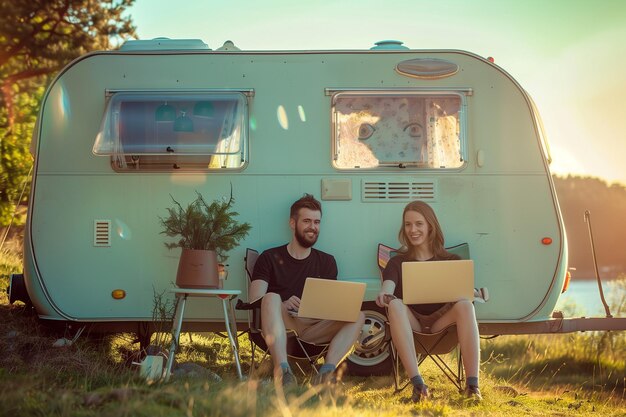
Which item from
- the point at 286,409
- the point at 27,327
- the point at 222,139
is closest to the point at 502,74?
the point at 222,139

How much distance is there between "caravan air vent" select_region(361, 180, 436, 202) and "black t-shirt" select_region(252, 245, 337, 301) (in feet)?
2.03

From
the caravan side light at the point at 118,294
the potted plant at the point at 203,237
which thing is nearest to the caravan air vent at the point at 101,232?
the caravan side light at the point at 118,294

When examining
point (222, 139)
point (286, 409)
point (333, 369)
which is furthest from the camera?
point (222, 139)

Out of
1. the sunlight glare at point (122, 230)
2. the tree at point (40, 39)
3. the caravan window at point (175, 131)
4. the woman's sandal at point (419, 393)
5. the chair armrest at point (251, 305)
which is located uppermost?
the tree at point (40, 39)

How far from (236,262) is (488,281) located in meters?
1.92

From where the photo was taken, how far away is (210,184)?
7215mm

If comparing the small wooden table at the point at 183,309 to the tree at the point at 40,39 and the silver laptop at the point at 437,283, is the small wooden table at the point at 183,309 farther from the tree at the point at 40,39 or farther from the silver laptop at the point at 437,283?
the tree at the point at 40,39

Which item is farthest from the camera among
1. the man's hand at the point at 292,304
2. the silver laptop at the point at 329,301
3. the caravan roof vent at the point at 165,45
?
the caravan roof vent at the point at 165,45

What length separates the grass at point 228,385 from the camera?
439cm

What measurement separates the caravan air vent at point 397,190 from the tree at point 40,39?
9.96m

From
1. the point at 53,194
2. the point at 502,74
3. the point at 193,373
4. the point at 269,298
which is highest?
the point at 502,74

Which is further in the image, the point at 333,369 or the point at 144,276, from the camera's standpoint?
the point at 144,276

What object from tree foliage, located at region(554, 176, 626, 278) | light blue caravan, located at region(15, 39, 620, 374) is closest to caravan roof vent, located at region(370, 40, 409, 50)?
light blue caravan, located at region(15, 39, 620, 374)

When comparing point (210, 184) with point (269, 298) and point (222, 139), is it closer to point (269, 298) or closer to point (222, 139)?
point (222, 139)
